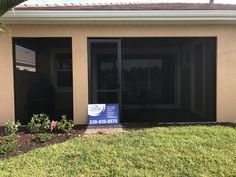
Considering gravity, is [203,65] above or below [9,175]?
above

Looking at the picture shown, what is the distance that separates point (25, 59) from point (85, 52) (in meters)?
2.68

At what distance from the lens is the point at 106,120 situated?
7801 millimetres

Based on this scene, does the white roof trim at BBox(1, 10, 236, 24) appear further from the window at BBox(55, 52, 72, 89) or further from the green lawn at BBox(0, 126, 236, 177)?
the window at BBox(55, 52, 72, 89)

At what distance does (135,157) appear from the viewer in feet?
17.8

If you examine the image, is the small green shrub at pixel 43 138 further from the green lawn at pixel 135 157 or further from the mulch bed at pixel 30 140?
the green lawn at pixel 135 157

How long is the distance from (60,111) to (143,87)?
385 cm

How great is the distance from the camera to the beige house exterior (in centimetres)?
746

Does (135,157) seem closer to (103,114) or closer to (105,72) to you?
(103,114)

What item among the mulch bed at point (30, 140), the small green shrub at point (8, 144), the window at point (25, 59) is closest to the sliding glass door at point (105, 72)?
the mulch bed at point (30, 140)

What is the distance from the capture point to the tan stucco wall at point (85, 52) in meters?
7.94

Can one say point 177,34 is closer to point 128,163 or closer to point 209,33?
point 209,33

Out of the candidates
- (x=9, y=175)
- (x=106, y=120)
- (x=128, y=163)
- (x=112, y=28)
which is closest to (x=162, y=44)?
(x=112, y=28)

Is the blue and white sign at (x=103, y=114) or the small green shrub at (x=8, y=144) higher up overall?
the blue and white sign at (x=103, y=114)

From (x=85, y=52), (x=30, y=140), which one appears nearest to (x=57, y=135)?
(x=30, y=140)
